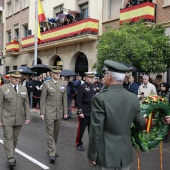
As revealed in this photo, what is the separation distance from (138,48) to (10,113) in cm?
688

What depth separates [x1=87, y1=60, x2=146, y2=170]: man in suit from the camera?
3.08 metres

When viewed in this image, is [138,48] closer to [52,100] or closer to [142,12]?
[142,12]

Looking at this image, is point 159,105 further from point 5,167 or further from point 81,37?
point 81,37

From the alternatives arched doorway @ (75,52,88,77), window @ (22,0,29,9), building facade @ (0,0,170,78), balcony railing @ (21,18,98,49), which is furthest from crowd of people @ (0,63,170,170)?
→ window @ (22,0,29,9)

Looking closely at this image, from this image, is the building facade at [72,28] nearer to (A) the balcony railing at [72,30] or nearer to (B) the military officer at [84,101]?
(A) the balcony railing at [72,30]

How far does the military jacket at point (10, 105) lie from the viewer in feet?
18.4

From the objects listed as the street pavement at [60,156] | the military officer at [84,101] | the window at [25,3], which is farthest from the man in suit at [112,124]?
the window at [25,3]

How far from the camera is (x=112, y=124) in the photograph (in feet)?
10.4

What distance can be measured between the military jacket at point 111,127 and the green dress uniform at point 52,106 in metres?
→ 2.94

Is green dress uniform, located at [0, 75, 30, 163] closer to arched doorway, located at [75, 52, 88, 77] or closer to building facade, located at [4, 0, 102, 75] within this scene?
building facade, located at [4, 0, 102, 75]

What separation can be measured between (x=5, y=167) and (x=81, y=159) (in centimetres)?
154

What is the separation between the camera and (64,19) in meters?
20.4

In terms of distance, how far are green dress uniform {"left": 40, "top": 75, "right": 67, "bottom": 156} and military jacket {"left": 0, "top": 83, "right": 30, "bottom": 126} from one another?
0.49 meters

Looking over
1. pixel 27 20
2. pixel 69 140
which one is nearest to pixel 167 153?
pixel 69 140
